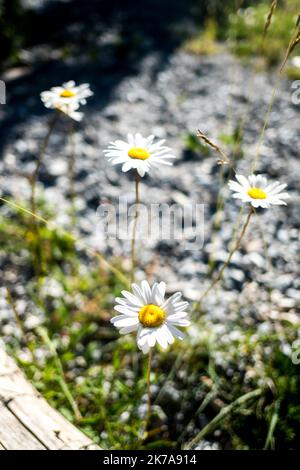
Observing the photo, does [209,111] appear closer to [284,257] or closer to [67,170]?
[67,170]

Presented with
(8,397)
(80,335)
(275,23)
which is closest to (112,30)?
(275,23)

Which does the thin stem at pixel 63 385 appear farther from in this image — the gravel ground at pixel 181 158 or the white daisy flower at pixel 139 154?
the white daisy flower at pixel 139 154

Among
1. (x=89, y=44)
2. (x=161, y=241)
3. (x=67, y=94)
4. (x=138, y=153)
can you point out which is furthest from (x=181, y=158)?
(x=89, y=44)

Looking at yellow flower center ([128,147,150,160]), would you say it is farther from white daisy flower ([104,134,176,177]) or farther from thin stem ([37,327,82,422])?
thin stem ([37,327,82,422])

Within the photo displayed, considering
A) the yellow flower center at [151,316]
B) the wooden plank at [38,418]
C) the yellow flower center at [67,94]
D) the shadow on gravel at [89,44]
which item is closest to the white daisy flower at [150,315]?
the yellow flower center at [151,316]

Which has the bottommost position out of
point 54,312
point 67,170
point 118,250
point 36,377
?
point 36,377
